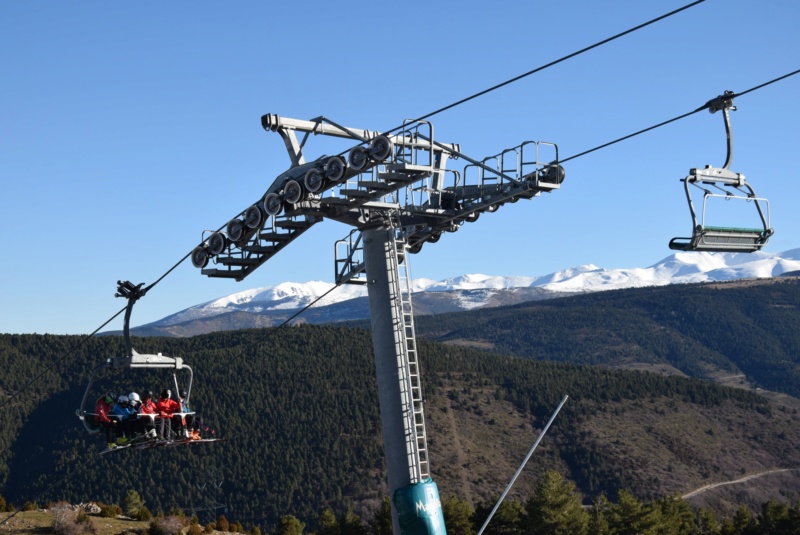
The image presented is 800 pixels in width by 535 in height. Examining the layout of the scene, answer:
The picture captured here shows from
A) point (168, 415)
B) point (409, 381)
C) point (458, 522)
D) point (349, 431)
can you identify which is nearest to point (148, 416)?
point (168, 415)

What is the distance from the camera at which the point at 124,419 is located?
27.4 metres

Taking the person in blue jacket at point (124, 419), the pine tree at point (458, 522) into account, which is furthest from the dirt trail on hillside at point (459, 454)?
the person in blue jacket at point (124, 419)

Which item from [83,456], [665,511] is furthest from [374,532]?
[83,456]

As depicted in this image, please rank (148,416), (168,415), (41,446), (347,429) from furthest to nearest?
(41,446) < (347,429) < (168,415) < (148,416)

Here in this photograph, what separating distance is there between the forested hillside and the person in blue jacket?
9988cm

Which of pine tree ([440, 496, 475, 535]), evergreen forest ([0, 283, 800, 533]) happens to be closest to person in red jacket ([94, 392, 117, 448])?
pine tree ([440, 496, 475, 535])

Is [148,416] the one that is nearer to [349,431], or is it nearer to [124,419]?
[124,419]

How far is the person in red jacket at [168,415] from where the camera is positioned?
90.0 ft

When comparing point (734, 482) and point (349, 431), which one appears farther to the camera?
point (734, 482)

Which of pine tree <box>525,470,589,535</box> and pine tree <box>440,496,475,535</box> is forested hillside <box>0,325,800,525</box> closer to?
pine tree <box>525,470,589,535</box>

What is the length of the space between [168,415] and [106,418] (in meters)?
1.37

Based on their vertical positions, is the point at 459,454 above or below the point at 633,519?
below

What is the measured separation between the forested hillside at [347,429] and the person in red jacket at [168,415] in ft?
326

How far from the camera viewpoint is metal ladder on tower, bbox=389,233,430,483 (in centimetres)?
2439
